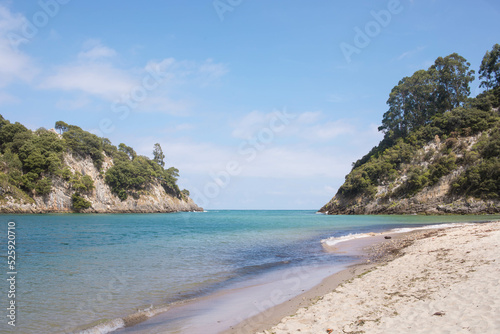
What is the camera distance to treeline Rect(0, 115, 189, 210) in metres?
70.4

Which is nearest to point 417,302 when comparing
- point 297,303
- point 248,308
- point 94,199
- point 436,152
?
point 297,303

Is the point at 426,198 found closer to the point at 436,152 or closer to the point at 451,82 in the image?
the point at 436,152

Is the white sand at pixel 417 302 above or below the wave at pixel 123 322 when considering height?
above

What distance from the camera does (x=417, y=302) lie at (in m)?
7.05

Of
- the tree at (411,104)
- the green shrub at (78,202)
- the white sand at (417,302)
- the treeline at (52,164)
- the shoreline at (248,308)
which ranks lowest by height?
the shoreline at (248,308)

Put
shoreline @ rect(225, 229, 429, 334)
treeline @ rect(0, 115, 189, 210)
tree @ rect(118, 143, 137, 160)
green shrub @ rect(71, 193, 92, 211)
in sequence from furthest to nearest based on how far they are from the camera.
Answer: tree @ rect(118, 143, 137, 160) < green shrub @ rect(71, 193, 92, 211) < treeline @ rect(0, 115, 189, 210) < shoreline @ rect(225, 229, 429, 334)

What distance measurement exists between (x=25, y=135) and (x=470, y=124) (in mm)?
117498

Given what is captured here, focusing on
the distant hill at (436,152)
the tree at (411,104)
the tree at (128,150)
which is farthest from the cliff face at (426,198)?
the tree at (128,150)

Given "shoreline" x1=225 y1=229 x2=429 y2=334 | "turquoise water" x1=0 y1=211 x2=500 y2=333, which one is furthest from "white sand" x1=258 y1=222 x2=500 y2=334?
"turquoise water" x1=0 y1=211 x2=500 y2=333

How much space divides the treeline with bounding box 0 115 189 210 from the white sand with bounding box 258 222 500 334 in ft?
259

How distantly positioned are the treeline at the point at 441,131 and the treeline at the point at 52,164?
80.6 metres

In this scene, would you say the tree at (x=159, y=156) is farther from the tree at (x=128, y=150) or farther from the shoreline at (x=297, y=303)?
the shoreline at (x=297, y=303)

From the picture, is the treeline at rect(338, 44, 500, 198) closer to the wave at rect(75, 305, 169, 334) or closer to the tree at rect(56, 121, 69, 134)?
the wave at rect(75, 305, 169, 334)

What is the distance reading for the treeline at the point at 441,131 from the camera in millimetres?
61312
